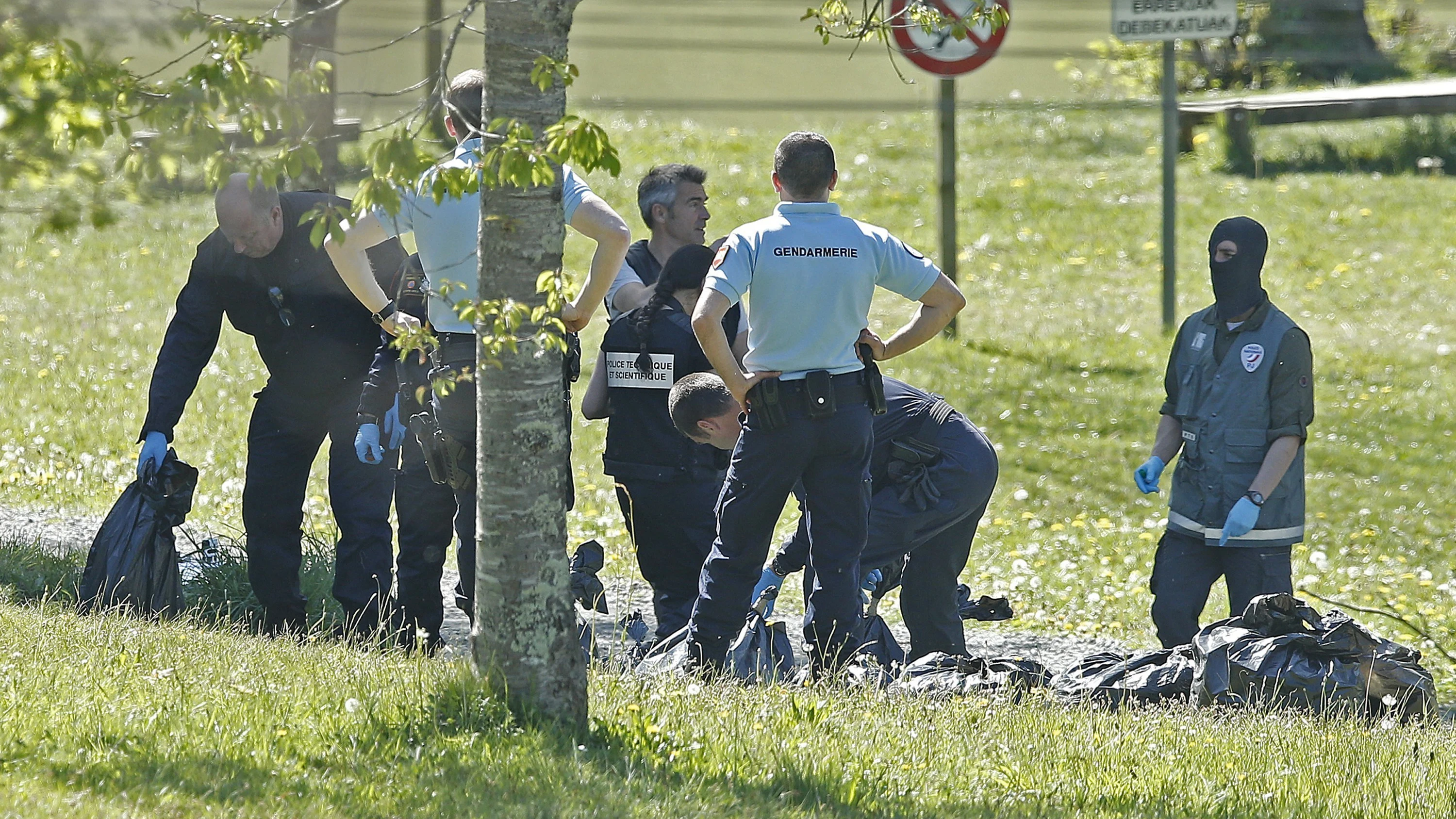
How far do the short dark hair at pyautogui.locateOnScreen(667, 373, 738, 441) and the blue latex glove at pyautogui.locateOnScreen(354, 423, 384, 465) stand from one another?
1103mm

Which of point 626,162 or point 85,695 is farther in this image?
point 626,162

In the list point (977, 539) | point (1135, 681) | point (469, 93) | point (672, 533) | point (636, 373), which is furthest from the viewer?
point (977, 539)

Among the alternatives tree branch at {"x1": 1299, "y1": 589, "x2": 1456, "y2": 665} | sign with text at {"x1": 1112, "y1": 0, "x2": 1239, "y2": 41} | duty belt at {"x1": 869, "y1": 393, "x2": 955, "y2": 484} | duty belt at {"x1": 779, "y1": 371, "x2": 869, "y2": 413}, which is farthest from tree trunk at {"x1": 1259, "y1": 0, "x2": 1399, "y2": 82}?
duty belt at {"x1": 779, "y1": 371, "x2": 869, "y2": 413}

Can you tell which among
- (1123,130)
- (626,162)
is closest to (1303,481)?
(626,162)

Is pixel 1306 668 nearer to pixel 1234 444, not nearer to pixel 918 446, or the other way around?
pixel 1234 444

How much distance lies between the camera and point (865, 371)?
482cm

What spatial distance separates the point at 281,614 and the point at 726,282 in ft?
8.26

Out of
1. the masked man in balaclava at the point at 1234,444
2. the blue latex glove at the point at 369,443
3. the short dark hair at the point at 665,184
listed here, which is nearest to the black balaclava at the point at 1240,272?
the masked man in balaclava at the point at 1234,444

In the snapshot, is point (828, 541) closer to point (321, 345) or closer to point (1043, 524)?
point (321, 345)

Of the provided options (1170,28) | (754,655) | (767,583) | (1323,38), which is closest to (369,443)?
(767,583)

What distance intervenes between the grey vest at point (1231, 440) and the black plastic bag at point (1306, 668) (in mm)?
479

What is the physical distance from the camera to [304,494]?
5.83m

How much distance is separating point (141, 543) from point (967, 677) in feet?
10.2

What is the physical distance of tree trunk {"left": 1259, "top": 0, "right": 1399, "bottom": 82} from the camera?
22.8 metres
